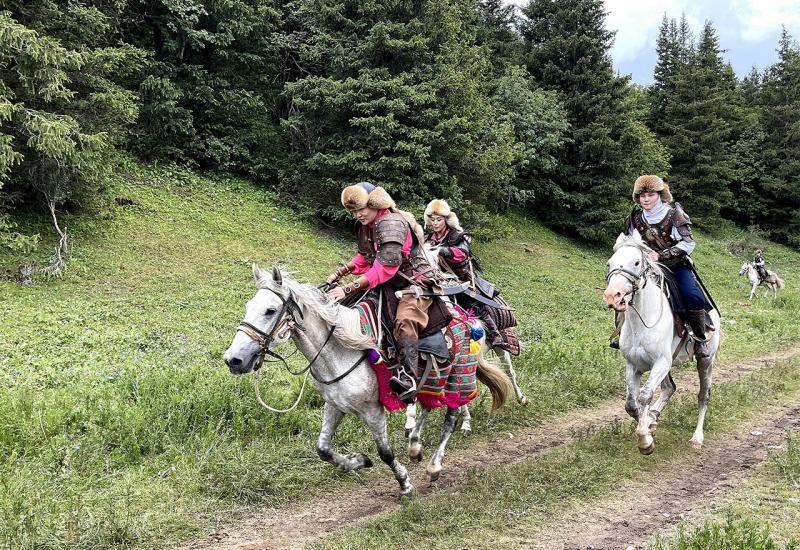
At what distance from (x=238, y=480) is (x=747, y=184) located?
50073mm

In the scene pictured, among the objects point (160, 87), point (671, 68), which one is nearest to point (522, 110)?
point (160, 87)

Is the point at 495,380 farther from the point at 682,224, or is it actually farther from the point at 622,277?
the point at 682,224

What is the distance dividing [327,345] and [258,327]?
0.86 metres

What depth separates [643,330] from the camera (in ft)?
21.6

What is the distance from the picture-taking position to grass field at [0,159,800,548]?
204 inches

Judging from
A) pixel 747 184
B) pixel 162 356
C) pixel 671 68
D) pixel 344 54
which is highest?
pixel 671 68

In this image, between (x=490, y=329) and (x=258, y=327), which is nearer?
(x=258, y=327)

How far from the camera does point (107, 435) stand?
6.11 m

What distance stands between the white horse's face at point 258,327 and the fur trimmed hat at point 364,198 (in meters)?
1.09

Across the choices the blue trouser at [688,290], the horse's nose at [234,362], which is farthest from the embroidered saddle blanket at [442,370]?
the blue trouser at [688,290]

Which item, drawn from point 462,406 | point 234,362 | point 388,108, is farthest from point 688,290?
point 388,108

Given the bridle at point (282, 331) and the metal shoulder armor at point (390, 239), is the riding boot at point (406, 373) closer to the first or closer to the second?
the bridle at point (282, 331)

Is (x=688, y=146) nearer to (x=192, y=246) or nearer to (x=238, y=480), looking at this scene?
(x=192, y=246)

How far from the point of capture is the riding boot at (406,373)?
17.3 feet
